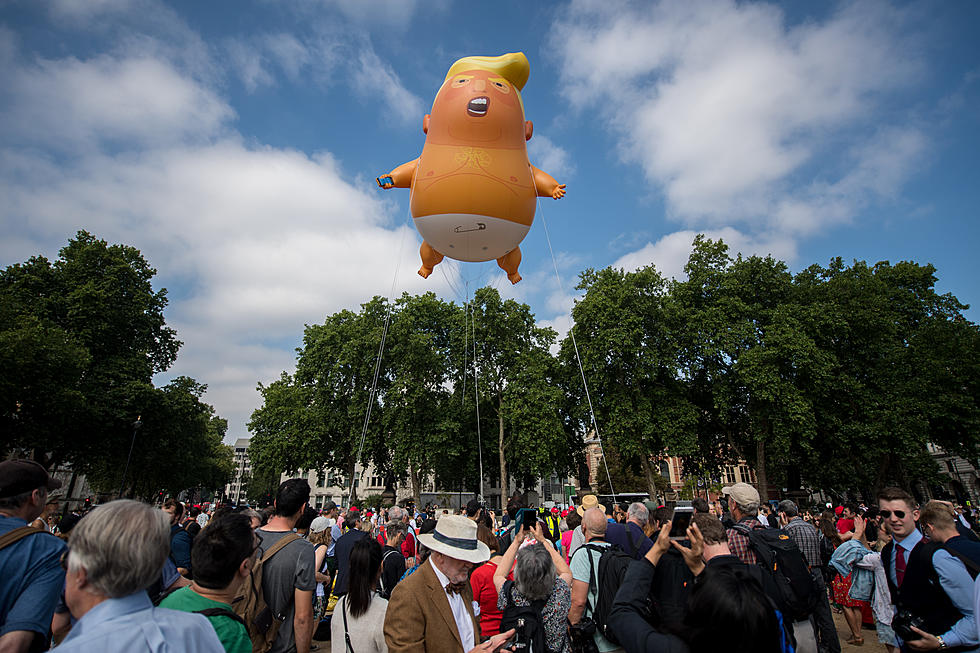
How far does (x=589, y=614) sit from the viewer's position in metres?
4.16

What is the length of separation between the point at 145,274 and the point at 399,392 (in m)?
15.8

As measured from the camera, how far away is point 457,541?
3012mm

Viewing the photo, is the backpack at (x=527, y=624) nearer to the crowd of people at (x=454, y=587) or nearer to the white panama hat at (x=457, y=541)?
the crowd of people at (x=454, y=587)

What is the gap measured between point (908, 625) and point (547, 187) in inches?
312

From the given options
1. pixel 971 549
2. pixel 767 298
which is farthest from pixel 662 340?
pixel 971 549

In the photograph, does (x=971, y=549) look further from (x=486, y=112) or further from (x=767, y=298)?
(x=767, y=298)

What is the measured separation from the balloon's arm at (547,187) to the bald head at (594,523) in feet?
21.8

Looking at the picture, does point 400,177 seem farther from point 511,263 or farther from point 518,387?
point 518,387

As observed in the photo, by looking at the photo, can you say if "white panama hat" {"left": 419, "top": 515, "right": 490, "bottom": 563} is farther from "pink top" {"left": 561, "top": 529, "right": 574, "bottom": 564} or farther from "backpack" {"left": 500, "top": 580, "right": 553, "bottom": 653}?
"pink top" {"left": 561, "top": 529, "right": 574, "bottom": 564}

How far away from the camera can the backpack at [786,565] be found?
3873 mm

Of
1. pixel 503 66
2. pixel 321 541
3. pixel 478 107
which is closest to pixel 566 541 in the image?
pixel 321 541

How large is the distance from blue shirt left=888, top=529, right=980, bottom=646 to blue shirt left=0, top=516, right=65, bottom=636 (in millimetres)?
5172

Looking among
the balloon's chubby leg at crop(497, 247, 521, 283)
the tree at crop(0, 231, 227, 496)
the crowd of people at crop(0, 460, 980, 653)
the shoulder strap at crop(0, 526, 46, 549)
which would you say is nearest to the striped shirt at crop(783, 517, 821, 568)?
the crowd of people at crop(0, 460, 980, 653)

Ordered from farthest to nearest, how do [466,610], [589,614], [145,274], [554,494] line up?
[554,494] → [145,274] → [589,614] → [466,610]
